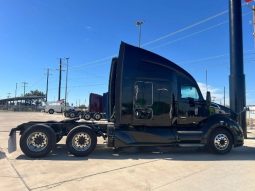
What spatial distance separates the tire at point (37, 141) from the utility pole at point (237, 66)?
10237 mm

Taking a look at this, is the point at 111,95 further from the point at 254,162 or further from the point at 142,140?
the point at 254,162

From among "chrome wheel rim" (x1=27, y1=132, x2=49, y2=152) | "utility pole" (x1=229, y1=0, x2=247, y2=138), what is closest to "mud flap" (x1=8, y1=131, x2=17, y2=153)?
"chrome wheel rim" (x1=27, y1=132, x2=49, y2=152)

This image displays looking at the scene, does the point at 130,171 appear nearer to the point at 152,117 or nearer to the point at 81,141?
the point at 81,141

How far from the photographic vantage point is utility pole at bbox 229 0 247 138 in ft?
58.3

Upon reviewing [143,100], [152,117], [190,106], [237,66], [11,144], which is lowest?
[11,144]

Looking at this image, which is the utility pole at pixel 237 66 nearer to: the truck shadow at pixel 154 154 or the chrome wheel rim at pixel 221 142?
the truck shadow at pixel 154 154

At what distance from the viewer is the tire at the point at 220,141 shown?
11828mm

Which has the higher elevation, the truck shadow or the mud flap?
the mud flap

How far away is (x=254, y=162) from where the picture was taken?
1022 cm

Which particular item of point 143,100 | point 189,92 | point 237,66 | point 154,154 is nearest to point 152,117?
point 143,100

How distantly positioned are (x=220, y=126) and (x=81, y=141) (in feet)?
15.0

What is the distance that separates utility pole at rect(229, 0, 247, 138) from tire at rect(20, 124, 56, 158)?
10.2 meters

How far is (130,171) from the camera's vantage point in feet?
28.6

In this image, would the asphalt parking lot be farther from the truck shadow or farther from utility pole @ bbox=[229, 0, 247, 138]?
utility pole @ bbox=[229, 0, 247, 138]
